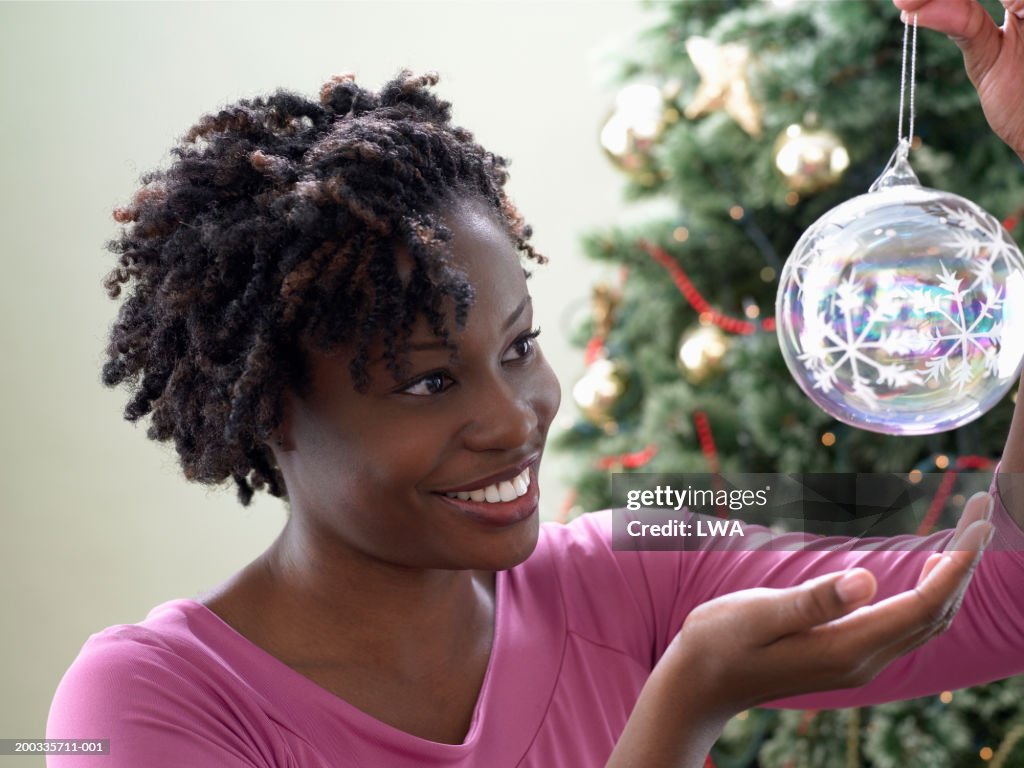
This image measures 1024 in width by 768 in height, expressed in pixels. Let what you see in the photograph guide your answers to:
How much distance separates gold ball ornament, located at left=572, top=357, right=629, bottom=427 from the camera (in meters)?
1.96

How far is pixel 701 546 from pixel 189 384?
52 centimetres

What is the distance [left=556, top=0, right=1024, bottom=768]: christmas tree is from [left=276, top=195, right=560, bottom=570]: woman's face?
0.87 metres

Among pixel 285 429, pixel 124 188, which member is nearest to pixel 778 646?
pixel 285 429

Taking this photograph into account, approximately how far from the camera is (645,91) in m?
1.84

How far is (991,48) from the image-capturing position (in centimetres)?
91

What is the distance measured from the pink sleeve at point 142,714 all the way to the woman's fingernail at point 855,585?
0.49 m

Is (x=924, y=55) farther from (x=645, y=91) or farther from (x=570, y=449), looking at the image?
(x=570, y=449)

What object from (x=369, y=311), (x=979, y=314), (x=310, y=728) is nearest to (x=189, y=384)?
(x=369, y=311)

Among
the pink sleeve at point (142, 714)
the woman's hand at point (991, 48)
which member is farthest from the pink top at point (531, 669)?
the woman's hand at point (991, 48)

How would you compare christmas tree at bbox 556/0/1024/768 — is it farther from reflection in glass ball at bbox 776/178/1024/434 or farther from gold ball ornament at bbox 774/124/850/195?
reflection in glass ball at bbox 776/178/1024/434

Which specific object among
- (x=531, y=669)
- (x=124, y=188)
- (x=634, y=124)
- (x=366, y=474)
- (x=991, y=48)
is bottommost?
(x=531, y=669)

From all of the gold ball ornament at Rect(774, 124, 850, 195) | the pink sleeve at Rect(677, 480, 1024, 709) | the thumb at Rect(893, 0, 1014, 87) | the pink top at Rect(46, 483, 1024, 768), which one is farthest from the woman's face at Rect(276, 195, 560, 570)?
the gold ball ornament at Rect(774, 124, 850, 195)

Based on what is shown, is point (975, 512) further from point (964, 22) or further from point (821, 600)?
point (964, 22)

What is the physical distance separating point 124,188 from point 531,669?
1773 millimetres
